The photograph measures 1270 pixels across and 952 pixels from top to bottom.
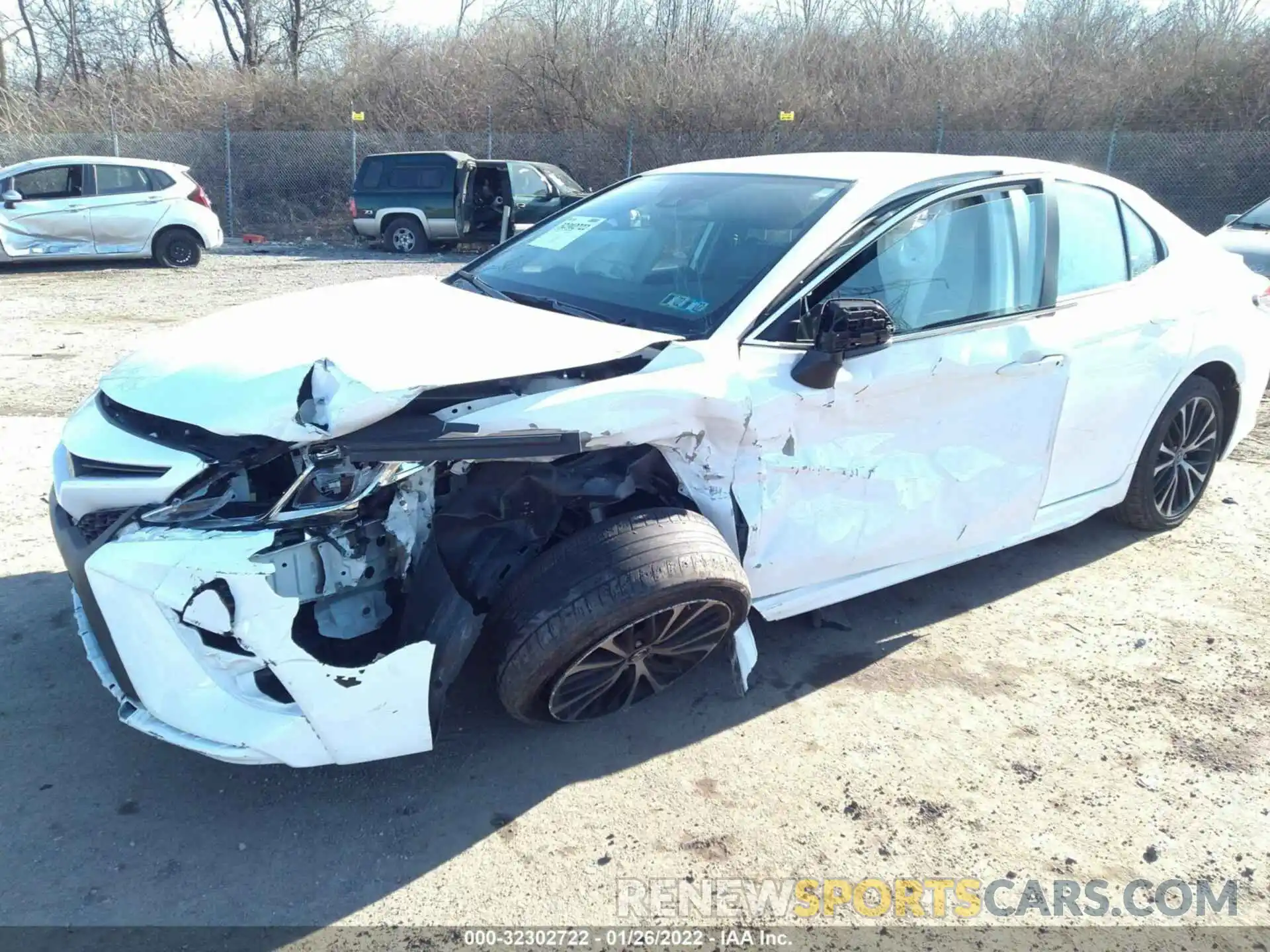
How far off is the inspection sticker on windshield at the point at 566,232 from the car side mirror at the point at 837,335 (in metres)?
1.36

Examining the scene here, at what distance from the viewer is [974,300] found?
11.9 ft

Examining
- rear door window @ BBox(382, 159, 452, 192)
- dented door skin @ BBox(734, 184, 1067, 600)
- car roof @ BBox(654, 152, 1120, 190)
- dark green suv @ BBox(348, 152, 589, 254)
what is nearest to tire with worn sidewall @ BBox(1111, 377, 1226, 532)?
dented door skin @ BBox(734, 184, 1067, 600)

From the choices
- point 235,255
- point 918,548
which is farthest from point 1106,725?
point 235,255

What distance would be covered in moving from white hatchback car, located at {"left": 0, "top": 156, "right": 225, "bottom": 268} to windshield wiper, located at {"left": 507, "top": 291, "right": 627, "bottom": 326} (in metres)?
12.9

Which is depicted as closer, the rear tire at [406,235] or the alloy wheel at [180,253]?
the alloy wheel at [180,253]

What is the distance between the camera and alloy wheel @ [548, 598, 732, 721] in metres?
2.89

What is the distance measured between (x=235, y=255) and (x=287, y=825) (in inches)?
646

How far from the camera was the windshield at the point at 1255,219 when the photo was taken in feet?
32.2

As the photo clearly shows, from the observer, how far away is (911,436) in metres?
3.38

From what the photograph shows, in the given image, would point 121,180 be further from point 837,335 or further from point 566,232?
point 837,335

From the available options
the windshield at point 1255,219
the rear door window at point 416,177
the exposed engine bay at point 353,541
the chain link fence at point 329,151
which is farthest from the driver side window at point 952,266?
the chain link fence at point 329,151

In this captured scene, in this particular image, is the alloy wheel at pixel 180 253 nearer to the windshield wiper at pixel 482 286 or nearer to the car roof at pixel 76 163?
the car roof at pixel 76 163

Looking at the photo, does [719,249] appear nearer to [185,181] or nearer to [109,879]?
[109,879]

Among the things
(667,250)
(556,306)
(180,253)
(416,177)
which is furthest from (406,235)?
(556,306)
